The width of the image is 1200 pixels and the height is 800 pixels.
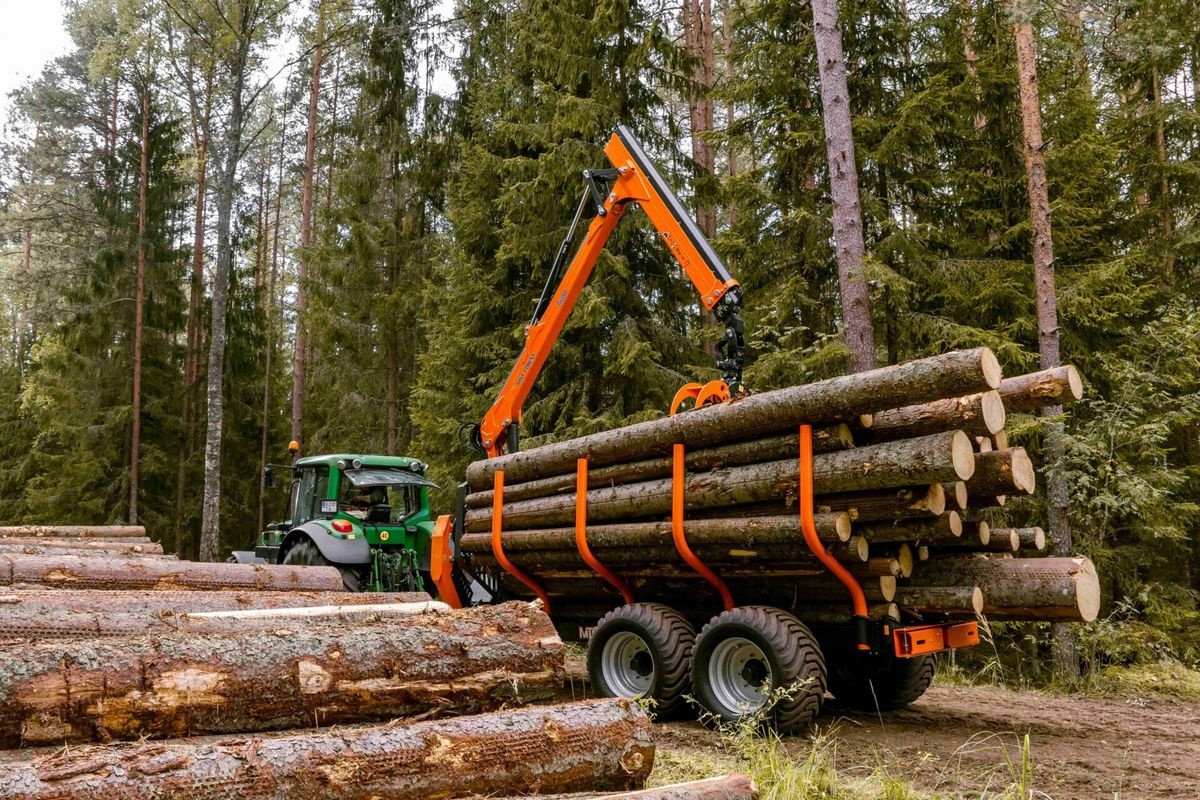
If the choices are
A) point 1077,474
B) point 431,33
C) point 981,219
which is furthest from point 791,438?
point 431,33

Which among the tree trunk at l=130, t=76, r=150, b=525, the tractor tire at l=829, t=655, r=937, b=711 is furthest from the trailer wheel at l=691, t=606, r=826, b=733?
the tree trunk at l=130, t=76, r=150, b=525

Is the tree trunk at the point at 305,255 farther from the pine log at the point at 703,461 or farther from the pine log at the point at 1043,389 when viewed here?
the pine log at the point at 1043,389

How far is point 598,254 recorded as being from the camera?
9852mm

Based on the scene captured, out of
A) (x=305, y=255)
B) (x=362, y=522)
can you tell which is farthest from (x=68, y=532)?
(x=305, y=255)

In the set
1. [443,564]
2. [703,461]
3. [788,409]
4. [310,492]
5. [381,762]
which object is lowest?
[381,762]

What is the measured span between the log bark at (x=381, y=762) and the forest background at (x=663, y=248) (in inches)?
302

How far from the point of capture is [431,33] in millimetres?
22938

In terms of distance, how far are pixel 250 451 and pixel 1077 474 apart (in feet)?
76.7

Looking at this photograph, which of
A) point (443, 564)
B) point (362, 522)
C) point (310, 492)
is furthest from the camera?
point (310, 492)

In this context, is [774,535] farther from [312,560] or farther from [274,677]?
[312,560]

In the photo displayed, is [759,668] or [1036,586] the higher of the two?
[1036,586]

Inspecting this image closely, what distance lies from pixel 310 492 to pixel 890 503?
830 cm

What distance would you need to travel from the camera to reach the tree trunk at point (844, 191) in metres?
10.9

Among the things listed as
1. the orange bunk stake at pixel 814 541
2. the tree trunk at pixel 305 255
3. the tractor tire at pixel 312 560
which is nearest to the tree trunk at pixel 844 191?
the orange bunk stake at pixel 814 541
